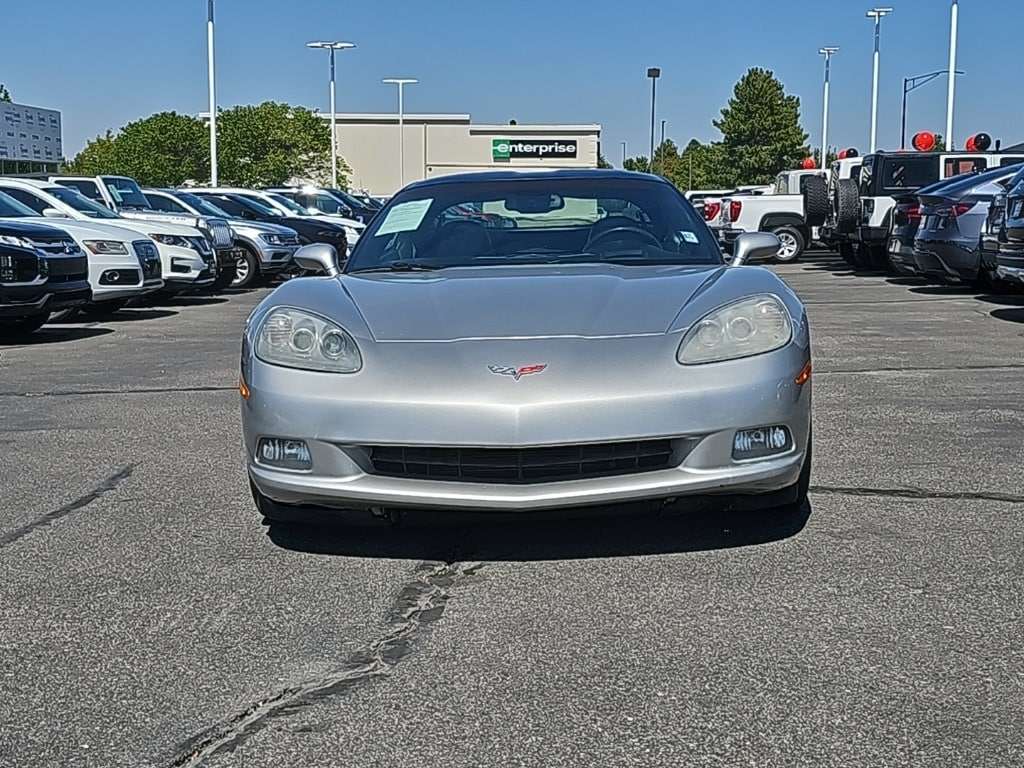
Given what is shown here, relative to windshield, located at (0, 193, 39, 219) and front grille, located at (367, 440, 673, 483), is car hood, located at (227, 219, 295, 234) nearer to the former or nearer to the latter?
windshield, located at (0, 193, 39, 219)

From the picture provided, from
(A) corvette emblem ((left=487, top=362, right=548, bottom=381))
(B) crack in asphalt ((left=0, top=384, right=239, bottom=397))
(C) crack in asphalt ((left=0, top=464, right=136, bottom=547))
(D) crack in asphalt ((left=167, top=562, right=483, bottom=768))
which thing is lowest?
(B) crack in asphalt ((left=0, top=384, right=239, bottom=397))

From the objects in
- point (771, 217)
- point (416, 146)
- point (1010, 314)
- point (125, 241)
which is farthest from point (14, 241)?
point (416, 146)

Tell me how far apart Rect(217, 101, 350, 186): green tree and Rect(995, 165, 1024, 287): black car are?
164 feet

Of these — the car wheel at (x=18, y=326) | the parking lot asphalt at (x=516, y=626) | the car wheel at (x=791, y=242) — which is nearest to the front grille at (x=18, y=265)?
the car wheel at (x=18, y=326)

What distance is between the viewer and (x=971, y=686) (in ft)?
10.6

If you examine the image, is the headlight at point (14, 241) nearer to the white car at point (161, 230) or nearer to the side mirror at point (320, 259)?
the white car at point (161, 230)

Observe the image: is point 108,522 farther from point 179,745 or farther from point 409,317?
point 179,745

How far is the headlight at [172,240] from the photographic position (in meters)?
16.1

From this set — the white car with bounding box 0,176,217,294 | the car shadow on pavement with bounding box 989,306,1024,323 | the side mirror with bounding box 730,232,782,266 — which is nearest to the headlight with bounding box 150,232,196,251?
the white car with bounding box 0,176,217,294

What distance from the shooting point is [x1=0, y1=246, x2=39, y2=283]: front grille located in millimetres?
10953

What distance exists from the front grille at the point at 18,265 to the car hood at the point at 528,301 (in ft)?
22.4

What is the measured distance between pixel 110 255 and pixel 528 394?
1075cm

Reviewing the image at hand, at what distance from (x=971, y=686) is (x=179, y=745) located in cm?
185

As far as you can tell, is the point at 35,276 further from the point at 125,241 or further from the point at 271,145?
the point at 271,145
